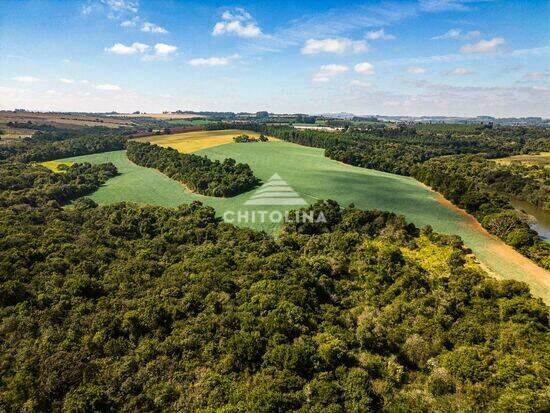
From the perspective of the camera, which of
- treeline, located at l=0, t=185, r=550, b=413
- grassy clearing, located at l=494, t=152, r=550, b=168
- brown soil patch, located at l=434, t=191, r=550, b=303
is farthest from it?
grassy clearing, located at l=494, t=152, r=550, b=168

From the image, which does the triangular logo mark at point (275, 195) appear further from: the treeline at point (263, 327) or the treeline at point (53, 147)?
the treeline at point (53, 147)

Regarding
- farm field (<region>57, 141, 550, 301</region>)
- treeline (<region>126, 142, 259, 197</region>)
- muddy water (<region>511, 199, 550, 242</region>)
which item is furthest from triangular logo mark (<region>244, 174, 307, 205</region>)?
muddy water (<region>511, 199, 550, 242</region>)

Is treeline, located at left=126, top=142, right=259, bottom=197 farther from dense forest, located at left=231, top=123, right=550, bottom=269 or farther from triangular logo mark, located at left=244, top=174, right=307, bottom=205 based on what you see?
dense forest, located at left=231, top=123, right=550, bottom=269

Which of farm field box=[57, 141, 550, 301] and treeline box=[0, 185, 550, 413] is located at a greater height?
farm field box=[57, 141, 550, 301]

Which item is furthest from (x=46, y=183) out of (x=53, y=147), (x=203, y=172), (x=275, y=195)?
(x=275, y=195)

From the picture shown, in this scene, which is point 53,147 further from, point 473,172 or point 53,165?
point 473,172

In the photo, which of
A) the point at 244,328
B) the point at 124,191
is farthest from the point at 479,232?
the point at 124,191
